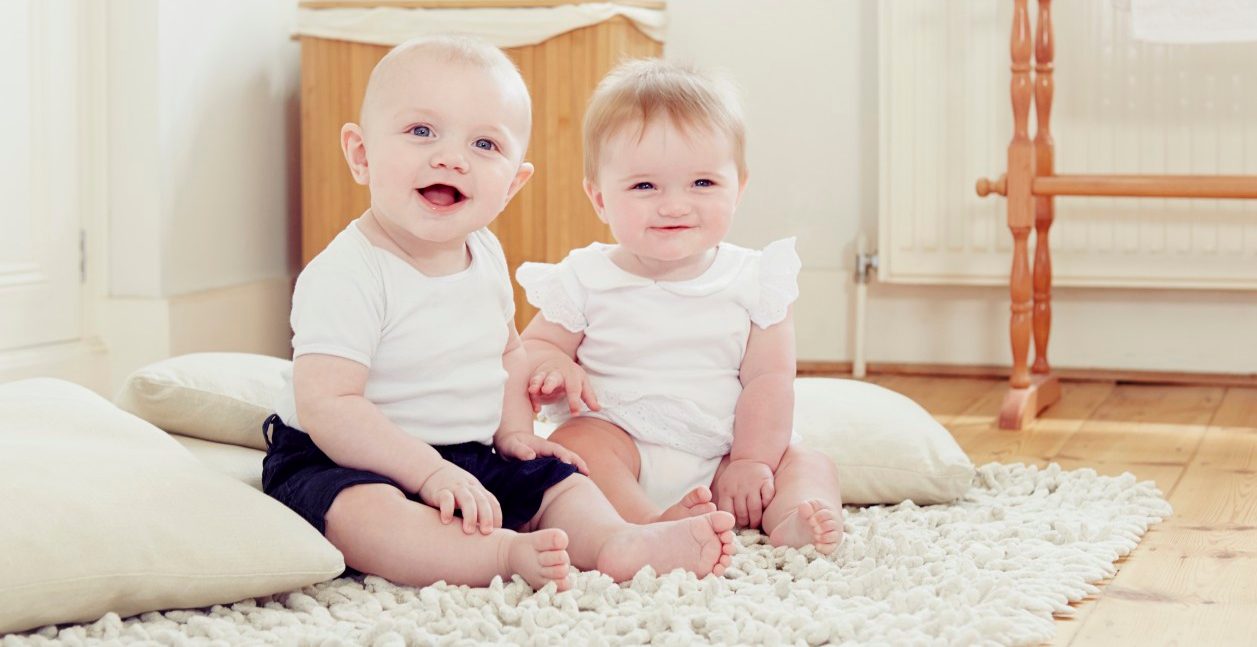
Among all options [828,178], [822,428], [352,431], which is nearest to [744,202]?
[828,178]

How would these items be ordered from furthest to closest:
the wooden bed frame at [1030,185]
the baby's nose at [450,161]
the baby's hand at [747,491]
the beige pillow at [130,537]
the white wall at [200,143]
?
1. the white wall at [200,143]
2. the wooden bed frame at [1030,185]
3. the baby's hand at [747,491]
4. the baby's nose at [450,161]
5. the beige pillow at [130,537]

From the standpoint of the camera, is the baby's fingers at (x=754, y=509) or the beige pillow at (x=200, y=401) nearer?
the baby's fingers at (x=754, y=509)

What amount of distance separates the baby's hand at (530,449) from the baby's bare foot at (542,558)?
161 millimetres

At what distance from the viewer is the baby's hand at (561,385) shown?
127 centimetres

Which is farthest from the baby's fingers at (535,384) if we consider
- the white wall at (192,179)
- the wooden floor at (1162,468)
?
the white wall at (192,179)

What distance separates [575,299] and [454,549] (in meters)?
0.36

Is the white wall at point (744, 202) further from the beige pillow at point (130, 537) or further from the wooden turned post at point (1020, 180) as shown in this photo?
the beige pillow at point (130, 537)

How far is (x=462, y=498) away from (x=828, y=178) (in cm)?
161

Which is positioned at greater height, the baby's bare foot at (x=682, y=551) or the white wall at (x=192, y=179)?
the white wall at (x=192, y=179)

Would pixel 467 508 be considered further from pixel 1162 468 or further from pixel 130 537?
pixel 1162 468

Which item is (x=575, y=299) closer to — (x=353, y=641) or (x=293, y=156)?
(x=353, y=641)

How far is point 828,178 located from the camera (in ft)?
8.41

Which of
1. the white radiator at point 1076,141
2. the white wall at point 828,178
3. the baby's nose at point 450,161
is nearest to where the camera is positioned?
the baby's nose at point 450,161

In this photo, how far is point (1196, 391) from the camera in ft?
7.55
